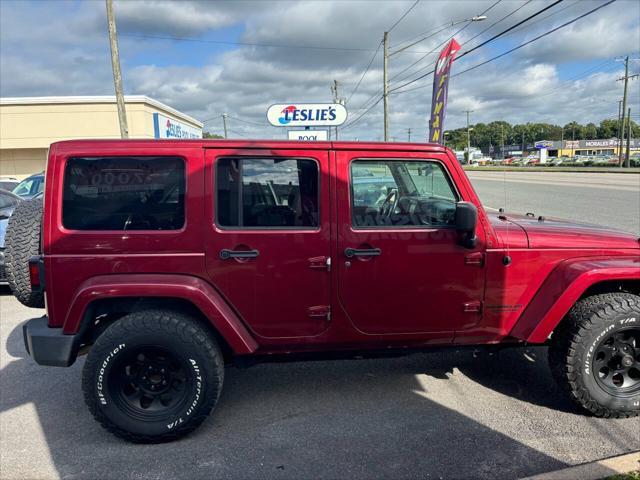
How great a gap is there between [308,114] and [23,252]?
13.3 meters

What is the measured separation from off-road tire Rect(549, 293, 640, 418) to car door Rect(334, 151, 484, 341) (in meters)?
Result: 0.63

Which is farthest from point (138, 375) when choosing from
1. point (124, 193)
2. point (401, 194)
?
point (401, 194)

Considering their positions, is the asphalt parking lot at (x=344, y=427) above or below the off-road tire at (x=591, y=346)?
below

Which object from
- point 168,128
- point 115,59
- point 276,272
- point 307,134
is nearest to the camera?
point 276,272

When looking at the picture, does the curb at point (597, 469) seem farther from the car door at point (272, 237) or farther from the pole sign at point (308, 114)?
the pole sign at point (308, 114)

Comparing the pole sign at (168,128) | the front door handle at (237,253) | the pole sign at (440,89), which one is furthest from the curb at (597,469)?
the pole sign at (168,128)

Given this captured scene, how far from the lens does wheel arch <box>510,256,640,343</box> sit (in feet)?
10.1

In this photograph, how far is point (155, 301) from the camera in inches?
121

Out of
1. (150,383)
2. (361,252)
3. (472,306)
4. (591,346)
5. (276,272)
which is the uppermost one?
(361,252)

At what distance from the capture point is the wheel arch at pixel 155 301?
286 centimetres

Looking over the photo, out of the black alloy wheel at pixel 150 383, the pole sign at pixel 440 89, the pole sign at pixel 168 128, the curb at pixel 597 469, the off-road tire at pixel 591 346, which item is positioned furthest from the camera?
the pole sign at pixel 168 128

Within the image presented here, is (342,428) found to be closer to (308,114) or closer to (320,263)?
(320,263)

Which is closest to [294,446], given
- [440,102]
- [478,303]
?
[478,303]

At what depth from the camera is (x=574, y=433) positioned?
3.09m
